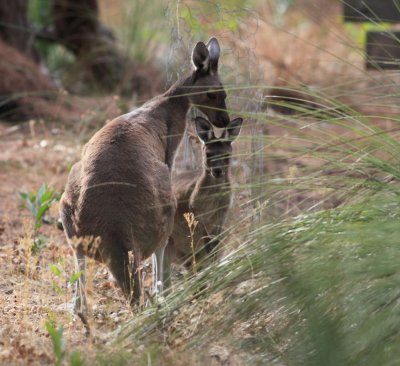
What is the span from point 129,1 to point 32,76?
4046mm

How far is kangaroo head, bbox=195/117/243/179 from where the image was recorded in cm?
586

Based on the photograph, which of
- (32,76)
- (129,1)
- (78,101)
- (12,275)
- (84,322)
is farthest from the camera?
(129,1)

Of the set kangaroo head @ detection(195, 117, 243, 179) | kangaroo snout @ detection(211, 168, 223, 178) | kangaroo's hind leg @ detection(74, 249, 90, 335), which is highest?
kangaroo head @ detection(195, 117, 243, 179)

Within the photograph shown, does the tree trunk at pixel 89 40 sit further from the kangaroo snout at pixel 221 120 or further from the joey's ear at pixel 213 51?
the kangaroo snout at pixel 221 120

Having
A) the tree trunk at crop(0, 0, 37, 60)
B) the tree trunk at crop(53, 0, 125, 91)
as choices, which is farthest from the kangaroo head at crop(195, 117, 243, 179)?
the tree trunk at crop(53, 0, 125, 91)

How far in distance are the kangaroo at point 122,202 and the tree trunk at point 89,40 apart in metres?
6.22

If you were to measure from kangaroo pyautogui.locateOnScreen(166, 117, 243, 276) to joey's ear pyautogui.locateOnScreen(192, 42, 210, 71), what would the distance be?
0.38 m

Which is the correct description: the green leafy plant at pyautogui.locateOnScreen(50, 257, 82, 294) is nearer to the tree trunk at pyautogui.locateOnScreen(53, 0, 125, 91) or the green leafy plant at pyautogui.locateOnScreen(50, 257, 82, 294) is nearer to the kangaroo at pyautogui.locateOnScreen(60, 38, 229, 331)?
the kangaroo at pyautogui.locateOnScreen(60, 38, 229, 331)

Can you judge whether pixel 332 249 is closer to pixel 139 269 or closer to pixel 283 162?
pixel 139 269

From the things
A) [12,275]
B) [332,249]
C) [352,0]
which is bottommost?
[12,275]

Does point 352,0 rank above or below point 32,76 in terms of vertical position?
above

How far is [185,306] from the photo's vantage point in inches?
176

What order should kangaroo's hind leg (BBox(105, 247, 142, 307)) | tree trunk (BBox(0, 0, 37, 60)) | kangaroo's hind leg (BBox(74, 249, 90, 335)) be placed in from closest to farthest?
1. kangaroo's hind leg (BBox(105, 247, 142, 307))
2. kangaroo's hind leg (BBox(74, 249, 90, 335))
3. tree trunk (BBox(0, 0, 37, 60))

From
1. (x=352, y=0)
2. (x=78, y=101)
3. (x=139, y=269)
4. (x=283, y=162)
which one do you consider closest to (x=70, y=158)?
(x=78, y=101)
